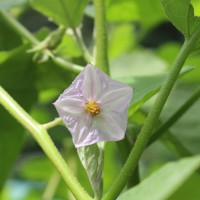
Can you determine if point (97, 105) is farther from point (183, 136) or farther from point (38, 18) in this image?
point (38, 18)

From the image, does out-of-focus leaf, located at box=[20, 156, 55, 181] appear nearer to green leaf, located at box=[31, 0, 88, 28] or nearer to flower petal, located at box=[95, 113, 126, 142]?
green leaf, located at box=[31, 0, 88, 28]

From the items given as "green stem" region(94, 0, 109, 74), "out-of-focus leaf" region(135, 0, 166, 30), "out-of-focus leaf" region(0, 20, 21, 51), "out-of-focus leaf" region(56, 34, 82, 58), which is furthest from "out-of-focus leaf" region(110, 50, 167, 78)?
"green stem" region(94, 0, 109, 74)

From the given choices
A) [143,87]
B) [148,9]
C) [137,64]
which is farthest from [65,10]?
[137,64]

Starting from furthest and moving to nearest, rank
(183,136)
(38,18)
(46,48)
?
(38,18), (183,136), (46,48)

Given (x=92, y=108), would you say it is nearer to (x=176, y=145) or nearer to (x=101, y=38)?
(x=101, y=38)

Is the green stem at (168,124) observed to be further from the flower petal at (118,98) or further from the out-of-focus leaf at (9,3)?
the out-of-focus leaf at (9,3)

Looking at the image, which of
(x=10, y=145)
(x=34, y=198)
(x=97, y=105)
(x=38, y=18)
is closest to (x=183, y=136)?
(x=10, y=145)

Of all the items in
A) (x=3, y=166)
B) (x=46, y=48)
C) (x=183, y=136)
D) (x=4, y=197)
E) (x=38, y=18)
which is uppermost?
(x=46, y=48)
